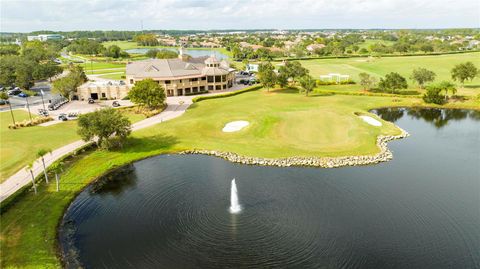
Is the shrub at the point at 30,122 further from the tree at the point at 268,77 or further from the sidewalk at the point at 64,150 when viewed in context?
the tree at the point at 268,77

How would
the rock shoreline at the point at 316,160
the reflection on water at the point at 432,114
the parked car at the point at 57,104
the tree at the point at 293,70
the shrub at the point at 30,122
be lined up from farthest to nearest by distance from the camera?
the tree at the point at 293,70
the parked car at the point at 57,104
the reflection on water at the point at 432,114
the shrub at the point at 30,122
the rock shoreline at the point at 316,160

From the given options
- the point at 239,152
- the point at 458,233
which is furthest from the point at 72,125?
the point at 458,233

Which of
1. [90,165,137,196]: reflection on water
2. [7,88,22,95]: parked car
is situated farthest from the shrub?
[7,88,22,95]: parked car

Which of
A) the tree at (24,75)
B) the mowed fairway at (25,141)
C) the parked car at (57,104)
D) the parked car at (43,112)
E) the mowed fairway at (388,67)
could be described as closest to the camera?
the mowed fairway at (25,141)

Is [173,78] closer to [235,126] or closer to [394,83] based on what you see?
[235,126]

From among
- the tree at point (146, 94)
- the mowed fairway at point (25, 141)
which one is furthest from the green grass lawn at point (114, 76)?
the mowed fairway at point (25, 141)

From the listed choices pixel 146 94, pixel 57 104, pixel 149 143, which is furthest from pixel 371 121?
pixel 57 104

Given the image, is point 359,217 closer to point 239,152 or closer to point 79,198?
point 239,152
